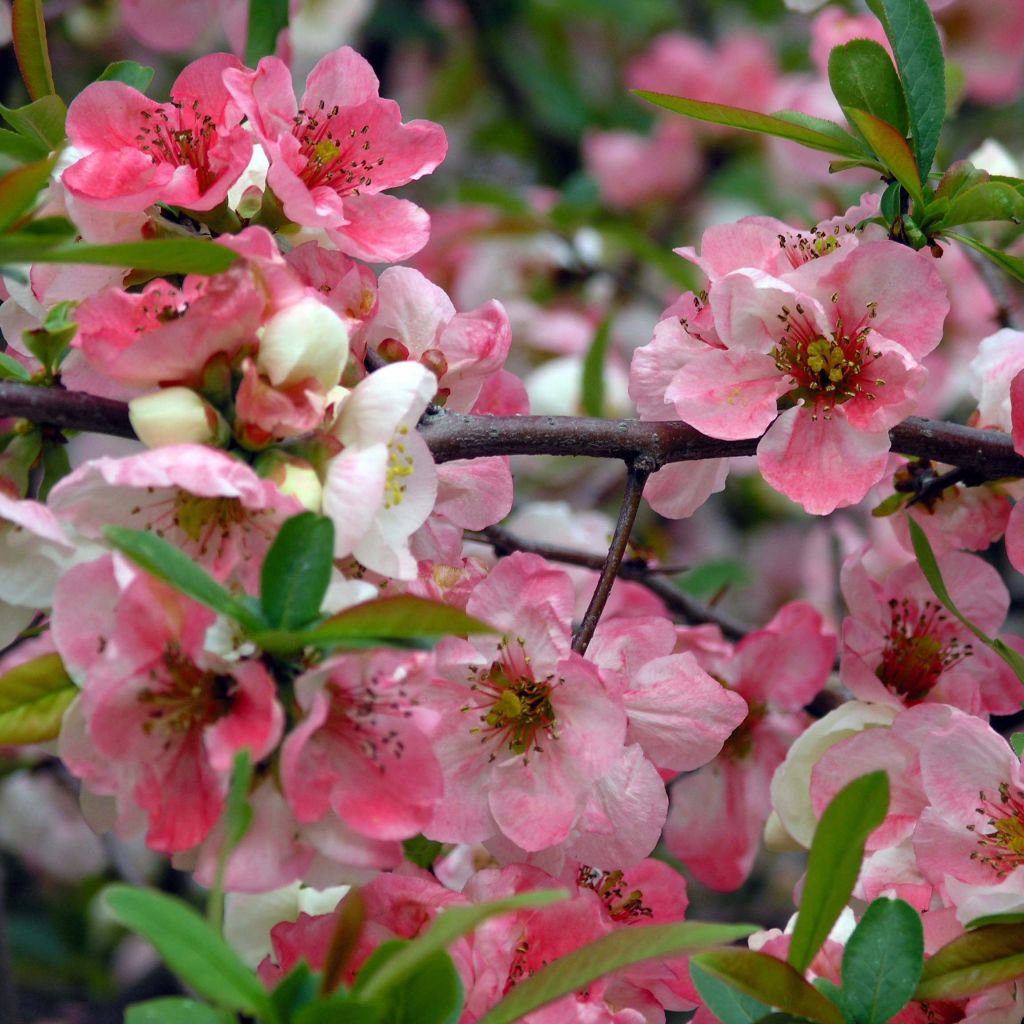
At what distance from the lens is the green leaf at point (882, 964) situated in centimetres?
57

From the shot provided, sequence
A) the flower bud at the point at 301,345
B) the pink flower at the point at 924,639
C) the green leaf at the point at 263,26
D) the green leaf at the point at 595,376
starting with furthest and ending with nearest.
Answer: the green leaf at the point at 595,376, the green leaf at the point at 263,26, the pink flower at the point at 924,639, the flower bud at the point at 301,345

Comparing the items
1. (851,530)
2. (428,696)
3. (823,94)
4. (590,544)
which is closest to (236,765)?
(428,696)

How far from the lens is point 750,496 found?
2.05 m

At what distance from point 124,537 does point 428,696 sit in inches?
8.2

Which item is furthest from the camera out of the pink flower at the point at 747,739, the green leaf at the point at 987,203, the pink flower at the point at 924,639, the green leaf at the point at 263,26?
the green leaf at the point at 263,26

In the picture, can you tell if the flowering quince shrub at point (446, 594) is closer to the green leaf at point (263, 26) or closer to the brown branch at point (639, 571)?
the brown branch at point (639, 571)

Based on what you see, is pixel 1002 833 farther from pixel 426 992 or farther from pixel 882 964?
pixel 426 992

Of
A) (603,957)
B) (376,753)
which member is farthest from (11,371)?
(603,957)

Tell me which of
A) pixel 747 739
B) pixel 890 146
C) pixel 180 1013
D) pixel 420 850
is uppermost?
pixel 890 146

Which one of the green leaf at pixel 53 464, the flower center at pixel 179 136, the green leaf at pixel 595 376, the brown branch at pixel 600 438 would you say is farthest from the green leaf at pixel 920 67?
the green leaf at pixel 595 376

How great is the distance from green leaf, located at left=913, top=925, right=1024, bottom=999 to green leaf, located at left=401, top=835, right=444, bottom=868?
264 mm

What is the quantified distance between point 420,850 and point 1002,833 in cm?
30

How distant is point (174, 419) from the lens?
1.83ft

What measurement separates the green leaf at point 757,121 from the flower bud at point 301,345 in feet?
0.70
